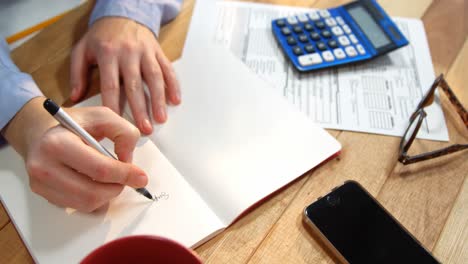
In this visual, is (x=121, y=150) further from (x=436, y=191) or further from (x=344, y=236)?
(x=436, y=191)

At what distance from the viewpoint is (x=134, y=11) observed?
60 centimetres

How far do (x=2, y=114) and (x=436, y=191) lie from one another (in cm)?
52

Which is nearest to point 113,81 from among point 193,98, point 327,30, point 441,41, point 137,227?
point 193,98

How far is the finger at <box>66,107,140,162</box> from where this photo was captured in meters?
0.42

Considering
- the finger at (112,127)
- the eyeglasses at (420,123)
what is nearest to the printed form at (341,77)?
the eyeglasses at (420,123)

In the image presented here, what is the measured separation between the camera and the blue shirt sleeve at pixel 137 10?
23.3 inches

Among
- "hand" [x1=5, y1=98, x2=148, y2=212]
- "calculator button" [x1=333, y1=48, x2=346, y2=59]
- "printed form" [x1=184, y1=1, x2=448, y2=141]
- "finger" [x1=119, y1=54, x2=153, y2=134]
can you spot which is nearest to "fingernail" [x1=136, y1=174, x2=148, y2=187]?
"hand" [x1=5, y1=98, x2=148, y2=212]

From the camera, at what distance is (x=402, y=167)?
→ 0.49 m

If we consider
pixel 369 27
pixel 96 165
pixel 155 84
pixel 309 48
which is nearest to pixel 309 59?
pixel 309 48

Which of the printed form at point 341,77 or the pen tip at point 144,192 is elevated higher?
the pen tip at point 144,192

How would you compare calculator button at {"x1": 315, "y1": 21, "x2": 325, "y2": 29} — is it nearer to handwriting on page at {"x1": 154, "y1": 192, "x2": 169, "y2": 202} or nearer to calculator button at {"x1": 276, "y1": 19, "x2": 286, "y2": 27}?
calculator button at {"x1": 276, "y1": 19, "x2": 286, "y2": 27}

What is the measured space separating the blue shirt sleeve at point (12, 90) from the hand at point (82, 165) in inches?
2.8

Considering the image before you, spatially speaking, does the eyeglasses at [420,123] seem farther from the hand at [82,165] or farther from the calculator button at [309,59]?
the hand at [82,165]

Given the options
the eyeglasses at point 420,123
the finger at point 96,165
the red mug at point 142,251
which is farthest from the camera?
the eyeglasses at point 420,123
